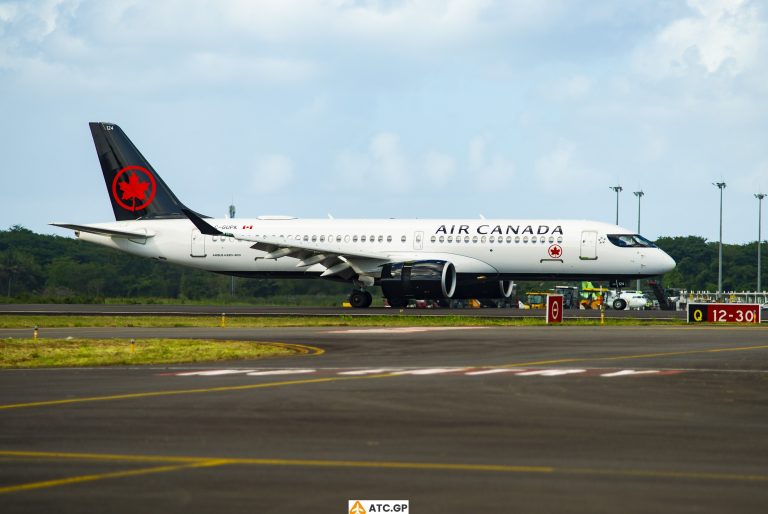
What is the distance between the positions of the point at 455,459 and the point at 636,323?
3620 cm

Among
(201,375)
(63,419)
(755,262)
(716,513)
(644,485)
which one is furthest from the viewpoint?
(755,262)

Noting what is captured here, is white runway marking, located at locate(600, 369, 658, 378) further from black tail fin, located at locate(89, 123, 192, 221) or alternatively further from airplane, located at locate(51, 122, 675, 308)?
black tail fin, located at locate(89, 123, 192, 221)

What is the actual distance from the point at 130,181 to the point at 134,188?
1.65ft

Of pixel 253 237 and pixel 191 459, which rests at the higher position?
pixel 253 237

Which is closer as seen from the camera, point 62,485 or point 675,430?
point 62,485

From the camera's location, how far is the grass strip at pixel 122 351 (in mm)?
27853

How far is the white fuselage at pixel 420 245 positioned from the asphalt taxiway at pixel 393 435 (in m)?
31.6

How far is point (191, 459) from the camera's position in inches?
494

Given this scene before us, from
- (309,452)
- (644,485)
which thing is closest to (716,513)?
(644,485)

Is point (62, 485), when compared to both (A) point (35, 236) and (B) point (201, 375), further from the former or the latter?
(A) point (35, 236)

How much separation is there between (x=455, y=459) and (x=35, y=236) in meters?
139

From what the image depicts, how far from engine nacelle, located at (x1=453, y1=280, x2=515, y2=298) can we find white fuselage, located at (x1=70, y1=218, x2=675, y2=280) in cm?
142

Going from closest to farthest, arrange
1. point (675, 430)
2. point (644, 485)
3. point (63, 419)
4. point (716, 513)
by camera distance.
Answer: point (716, 513), point (644, 485), point (675, 430), point (63, 419)

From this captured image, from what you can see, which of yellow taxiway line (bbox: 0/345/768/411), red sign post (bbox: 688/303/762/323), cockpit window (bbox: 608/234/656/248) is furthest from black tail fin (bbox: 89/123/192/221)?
yellow taxiway line (bbox: 0/345/768/411)
